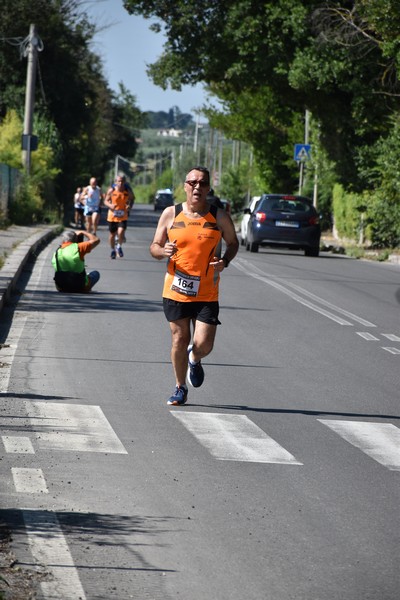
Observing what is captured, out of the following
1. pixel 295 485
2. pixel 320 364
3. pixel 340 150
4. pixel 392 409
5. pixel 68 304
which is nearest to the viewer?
pixel 295 485

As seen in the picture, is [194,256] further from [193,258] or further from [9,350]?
[9,350]

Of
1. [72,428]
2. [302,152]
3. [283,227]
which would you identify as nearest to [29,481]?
[72,428]

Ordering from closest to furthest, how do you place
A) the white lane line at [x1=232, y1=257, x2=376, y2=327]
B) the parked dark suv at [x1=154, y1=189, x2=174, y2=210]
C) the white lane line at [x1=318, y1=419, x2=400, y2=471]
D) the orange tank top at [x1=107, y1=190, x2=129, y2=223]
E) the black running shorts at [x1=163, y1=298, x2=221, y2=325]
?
the white lane line at [x1=318, y1=419, x2=400, y2=471] < the black running shorts at [x1=163, y1=298, x2=221, y2=325] < the white lane line at [x1=232, y1=257, x2=376, y2=327] < the orange tank top at [x1=107, y1=190, x2=129, y2=223] < the parked dark suv at [x1=154, y1=189, x2=174, y2=210]

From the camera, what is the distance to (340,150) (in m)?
42.2

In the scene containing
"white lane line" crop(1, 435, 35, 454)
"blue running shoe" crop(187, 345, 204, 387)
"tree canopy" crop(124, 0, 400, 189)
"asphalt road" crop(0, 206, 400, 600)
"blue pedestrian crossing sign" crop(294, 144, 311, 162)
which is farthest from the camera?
"blue pedestrian crossing sign" crop(294, 144, 311, 162)

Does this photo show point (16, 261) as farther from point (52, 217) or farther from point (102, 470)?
point (52, 217)

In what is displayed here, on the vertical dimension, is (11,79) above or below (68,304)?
above

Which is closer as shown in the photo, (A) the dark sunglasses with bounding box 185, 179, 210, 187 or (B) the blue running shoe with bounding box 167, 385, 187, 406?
(A) the dark sunglasses with bounding box 185, 179, 210, 187

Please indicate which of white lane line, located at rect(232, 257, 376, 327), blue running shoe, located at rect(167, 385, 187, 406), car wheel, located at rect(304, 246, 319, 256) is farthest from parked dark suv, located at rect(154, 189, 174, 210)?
blue running shoe, located at rect(167, 385, 187, 406)

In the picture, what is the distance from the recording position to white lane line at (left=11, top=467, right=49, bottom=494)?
6707mm

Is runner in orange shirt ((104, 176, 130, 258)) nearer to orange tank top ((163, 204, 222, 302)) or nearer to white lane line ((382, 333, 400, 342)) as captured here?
white lane line ((382, 333, 400, 342))

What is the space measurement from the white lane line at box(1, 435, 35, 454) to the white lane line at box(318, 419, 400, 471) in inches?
84.1

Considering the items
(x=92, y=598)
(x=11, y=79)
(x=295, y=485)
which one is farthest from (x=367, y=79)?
(x=92, y=598)

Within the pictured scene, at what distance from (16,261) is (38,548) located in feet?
54.8
